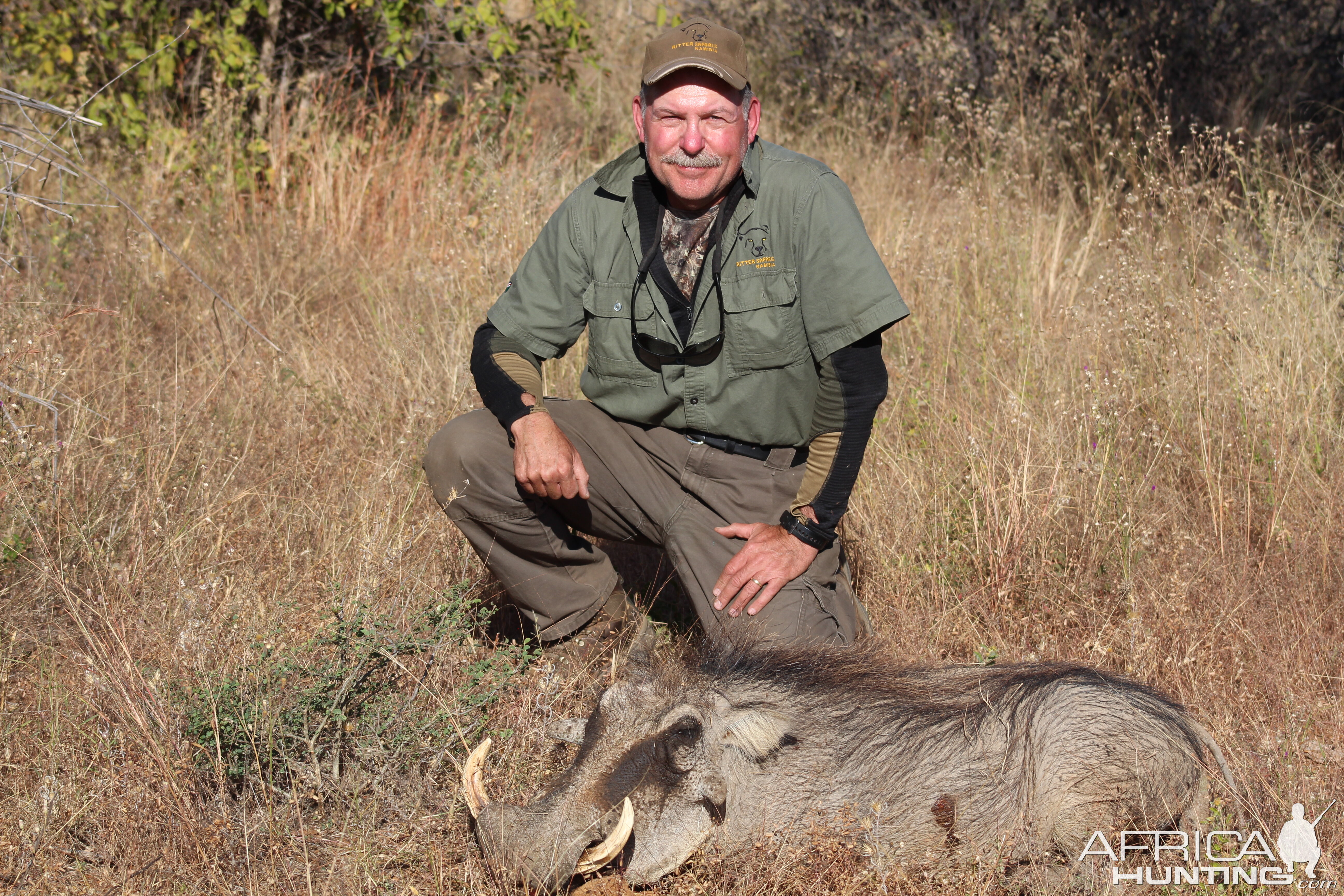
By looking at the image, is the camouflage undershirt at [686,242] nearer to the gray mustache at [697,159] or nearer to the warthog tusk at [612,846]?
the gray mustache at [697,159]

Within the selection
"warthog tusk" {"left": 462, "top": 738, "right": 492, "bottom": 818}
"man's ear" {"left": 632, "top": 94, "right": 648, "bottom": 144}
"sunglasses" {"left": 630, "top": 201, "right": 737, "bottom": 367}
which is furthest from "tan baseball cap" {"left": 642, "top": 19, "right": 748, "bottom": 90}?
"warthog tusk" {"left": 462, "top": 738, "right": 492, "bottom": 818}

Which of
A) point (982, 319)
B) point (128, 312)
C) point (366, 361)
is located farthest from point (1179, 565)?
point (128, 312)

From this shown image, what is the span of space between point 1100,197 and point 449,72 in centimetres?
457

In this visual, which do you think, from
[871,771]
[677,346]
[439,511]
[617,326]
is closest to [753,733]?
[871,771]

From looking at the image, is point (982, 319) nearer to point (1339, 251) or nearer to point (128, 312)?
point (1339, 251)

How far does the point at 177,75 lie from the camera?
24.5 ft

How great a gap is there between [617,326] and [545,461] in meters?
0.50

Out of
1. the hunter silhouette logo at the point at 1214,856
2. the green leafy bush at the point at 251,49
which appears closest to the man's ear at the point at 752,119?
the hunter silhouette logo at the point at 1214,856

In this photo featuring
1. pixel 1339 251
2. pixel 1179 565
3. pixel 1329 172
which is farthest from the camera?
pixel 1329 172

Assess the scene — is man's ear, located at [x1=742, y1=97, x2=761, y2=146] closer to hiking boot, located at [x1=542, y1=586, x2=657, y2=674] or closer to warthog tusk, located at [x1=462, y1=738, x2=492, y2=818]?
hiking boot, located at [x1=542, y1=586, x2=657, y2=674]

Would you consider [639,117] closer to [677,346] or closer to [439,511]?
[677,346]

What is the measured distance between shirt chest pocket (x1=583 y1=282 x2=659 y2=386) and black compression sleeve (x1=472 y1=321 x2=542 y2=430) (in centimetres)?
24

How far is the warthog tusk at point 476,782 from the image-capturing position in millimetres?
2609

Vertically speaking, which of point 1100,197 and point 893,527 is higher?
point 1100,197
